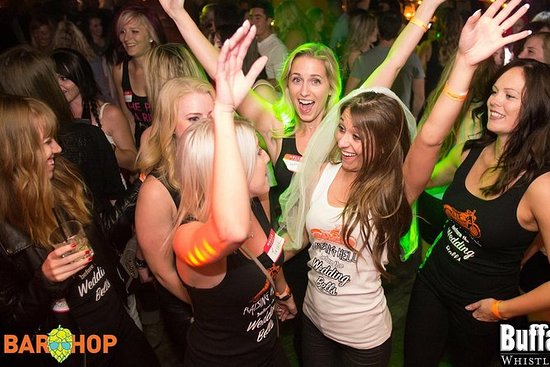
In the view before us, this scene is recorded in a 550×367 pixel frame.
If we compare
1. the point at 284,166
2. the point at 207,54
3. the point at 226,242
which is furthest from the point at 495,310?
the point at 207,54

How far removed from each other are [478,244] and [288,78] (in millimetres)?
1372

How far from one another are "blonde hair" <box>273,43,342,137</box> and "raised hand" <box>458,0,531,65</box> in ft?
3.14

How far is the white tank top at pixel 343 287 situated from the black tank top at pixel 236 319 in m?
0.28

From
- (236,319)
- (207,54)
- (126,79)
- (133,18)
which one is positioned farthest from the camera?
(126,79)

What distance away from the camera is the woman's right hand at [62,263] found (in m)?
1.55

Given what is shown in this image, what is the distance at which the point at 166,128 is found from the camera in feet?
7.12

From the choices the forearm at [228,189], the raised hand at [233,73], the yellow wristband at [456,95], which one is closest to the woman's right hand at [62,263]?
the forearm at [228,189]

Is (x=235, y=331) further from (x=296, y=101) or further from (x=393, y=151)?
(x=296, y=101)

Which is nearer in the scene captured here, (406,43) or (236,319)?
(236,319)

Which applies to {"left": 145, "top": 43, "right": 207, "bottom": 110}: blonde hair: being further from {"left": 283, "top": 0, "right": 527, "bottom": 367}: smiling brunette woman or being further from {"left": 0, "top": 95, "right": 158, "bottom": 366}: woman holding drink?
{"left": 283, "top": 0, "right": 527, "bottom": 367}: smiling brunette woman

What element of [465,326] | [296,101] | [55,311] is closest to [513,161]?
[465,326]

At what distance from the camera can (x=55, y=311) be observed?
5.82ft

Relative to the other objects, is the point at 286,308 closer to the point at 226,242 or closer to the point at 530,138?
the point at 226,242

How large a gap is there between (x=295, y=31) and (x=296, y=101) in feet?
9.95
